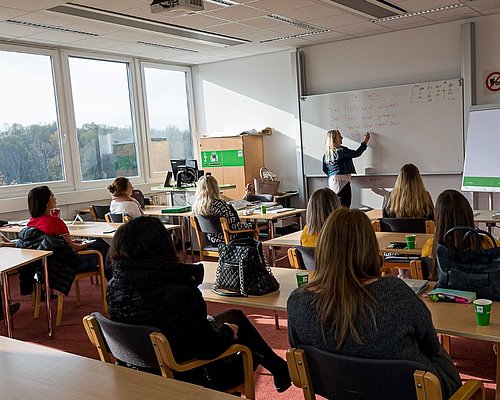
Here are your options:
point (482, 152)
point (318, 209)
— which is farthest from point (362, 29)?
point (318, 209)

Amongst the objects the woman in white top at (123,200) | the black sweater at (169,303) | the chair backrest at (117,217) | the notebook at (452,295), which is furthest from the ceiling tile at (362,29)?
the black sweater at (169,303)

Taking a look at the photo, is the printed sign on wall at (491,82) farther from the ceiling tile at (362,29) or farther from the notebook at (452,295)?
the notebook at (452,295)

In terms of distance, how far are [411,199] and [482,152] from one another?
2.69 metres

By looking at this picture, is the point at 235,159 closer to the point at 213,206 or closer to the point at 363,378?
the point at 213,206

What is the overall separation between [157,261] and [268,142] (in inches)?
281

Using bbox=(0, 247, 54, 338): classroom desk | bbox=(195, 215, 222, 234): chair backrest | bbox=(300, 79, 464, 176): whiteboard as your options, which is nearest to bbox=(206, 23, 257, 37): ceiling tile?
bbox=(300, 79, 464, 176): whiteboard

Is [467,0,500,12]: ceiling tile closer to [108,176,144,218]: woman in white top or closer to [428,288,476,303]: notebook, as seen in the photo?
[108,176,144,218]: woman in white top

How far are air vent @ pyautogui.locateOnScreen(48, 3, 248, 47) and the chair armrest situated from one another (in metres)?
5.16

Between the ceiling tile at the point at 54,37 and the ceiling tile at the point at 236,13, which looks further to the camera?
the ceiling tile at the point at 54,37

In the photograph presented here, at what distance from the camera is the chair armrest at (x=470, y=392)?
177 cm

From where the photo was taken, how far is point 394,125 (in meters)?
7.94

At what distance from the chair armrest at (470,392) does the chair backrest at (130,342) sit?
3.65 ft

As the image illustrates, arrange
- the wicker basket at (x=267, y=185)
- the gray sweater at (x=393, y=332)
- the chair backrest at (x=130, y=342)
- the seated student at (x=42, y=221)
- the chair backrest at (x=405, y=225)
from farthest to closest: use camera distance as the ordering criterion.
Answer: the wicker basket at (x=267, y=185)
the seated student at (x=42, y=221)
the chair backrest at (x=405, y=225)
the chair backrest at (x=130, y=342)
the gray sweater at (x=393, y=332)

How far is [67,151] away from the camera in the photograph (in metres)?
7.98
